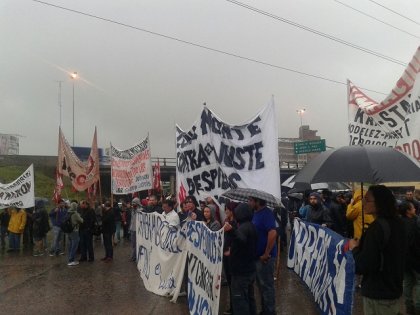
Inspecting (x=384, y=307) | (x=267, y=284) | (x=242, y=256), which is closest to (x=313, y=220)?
(x=267, y=284)

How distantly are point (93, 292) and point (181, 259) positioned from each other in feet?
7.01

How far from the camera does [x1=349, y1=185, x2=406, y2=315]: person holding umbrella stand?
3.27 m

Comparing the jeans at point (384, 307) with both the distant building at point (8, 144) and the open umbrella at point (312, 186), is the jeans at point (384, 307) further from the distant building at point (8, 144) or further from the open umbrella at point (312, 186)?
the distant building at point (8, 144)

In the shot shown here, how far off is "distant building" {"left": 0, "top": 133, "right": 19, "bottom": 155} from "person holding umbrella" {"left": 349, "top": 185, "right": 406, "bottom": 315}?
102421 mm

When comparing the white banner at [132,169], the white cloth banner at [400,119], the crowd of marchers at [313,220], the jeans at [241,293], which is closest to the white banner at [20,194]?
the crowd of marchers at [313,220]

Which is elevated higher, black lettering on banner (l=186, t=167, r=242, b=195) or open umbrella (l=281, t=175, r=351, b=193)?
black lettering on banner (l=186, t=167, r=242, b=195)

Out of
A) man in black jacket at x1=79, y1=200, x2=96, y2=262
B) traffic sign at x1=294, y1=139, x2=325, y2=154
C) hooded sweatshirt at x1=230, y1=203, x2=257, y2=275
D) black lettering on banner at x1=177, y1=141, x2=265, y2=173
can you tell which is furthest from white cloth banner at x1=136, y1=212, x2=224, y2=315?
traffic sign at x1=294, y1=139, x2=325, y2=154

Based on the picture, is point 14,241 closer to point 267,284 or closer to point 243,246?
point 267,284

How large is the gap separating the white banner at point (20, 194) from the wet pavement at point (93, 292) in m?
2.89

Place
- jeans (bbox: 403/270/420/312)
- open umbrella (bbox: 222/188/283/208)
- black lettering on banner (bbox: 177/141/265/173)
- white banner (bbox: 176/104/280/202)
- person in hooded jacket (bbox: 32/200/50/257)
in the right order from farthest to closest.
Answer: person in hooded jacket (bbox: 32/200/50/257) < black lettering on banner (bbox: 177/141/265/173) < white banner (bbox: 176/104/280/202) < open umbrella (bbox: 222/188/283/208) < jeans (bbox: 403/270/420/312)

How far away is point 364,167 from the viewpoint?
4312mm

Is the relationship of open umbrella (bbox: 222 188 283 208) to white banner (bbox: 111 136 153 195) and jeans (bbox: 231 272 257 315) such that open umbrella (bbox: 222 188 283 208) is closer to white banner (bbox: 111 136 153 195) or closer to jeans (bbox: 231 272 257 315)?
jeans (bbox: 231 272 257 315)

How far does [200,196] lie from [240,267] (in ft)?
6.83

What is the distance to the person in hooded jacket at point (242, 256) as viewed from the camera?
4.97 m
